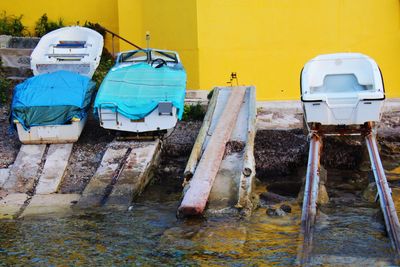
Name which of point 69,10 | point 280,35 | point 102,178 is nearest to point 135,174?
point 102,178

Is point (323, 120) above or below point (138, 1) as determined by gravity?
below

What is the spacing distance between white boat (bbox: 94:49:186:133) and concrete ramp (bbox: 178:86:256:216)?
807 mm

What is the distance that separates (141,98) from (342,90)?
4.07 m

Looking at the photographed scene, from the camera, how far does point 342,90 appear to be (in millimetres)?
14531

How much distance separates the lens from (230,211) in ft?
38.4

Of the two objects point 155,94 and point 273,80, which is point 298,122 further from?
point 155,94

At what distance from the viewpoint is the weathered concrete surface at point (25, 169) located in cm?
1311

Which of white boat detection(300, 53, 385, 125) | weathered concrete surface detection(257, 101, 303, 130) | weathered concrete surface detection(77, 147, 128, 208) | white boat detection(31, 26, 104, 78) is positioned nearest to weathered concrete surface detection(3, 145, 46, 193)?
weathered concrete surface detection(77, 147, 128, 208)

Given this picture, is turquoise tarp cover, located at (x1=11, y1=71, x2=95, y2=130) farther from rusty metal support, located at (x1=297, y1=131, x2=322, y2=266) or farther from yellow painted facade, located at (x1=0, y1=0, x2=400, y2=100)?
rusty metal support, located at (x1=297, y1=131, x2=322, y2=266)

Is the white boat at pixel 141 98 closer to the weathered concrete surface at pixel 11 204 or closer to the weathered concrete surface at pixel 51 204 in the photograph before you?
the weathered concrete surface at pixel 51 204

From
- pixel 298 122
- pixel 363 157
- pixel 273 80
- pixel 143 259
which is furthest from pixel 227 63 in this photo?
pixel 143 259

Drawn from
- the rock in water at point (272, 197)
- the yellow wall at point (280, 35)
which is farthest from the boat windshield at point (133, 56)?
the rock in water at point (272, 197)

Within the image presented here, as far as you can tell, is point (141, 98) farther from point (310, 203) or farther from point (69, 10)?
point (69, 10)

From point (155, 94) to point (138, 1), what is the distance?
169 inches
